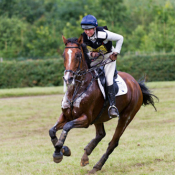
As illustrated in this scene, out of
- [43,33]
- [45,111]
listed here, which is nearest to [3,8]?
[43,33]

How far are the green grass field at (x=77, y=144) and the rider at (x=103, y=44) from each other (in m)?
1.35

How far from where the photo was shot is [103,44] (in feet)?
22.7

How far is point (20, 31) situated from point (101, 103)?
34007 mm

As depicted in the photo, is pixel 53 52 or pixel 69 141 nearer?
pixel 69 141

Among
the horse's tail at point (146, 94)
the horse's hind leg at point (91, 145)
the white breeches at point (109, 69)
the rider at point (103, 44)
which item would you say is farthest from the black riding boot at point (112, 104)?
the horse's tail at point (146, 94)

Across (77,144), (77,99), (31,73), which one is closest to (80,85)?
(77,99)

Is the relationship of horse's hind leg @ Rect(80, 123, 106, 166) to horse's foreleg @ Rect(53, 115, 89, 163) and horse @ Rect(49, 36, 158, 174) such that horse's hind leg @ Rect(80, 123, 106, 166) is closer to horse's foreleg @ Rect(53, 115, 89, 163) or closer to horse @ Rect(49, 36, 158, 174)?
horse @ Rect(49, 36, 158, 174)

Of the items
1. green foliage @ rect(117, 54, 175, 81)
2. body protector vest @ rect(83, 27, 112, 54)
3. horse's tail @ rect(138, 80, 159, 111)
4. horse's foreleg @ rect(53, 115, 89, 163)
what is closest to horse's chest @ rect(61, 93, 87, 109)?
horse's foreleg @ rect(53, 115, 89, 163)

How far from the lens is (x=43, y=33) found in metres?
36.4

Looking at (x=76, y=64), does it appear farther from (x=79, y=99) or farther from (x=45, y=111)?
(x=45, y=111)

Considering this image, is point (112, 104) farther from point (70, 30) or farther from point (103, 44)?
point (70, 30)

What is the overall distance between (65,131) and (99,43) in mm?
1869

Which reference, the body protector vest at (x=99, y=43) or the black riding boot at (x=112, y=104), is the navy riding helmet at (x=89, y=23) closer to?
the body protector vest at (x=99, y=43)

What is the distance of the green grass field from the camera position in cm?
710
